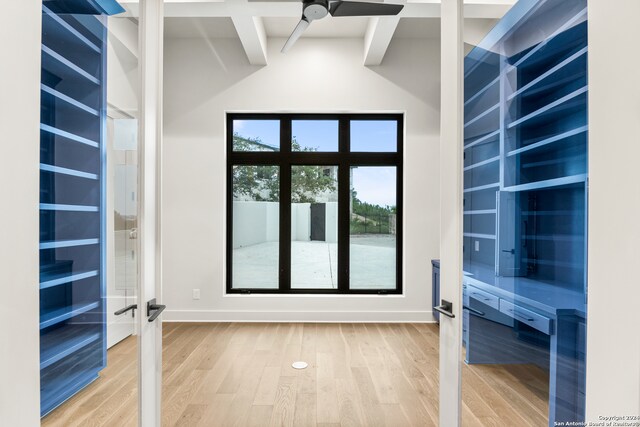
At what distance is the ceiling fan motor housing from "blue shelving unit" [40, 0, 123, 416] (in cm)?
133

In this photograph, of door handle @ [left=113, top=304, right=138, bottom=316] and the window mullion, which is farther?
the window mullion

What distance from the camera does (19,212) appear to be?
29.5 inches

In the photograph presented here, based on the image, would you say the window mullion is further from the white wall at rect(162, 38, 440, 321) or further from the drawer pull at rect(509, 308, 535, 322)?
the drawer pull at rect(509, 308, 535, 322)

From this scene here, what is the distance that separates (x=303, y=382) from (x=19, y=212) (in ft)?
7.49

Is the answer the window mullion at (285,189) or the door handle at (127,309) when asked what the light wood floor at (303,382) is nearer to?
the door handle at (127,309)

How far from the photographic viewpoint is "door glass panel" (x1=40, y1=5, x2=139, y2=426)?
35.7 inches

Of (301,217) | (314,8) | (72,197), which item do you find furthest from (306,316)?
(72,197)

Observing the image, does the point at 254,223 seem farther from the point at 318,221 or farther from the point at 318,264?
the point at 318,264

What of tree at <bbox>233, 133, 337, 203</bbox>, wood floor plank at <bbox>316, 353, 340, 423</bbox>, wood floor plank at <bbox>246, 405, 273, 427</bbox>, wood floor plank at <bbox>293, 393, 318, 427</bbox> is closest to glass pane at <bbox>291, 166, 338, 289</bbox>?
tree at <bbox>233, 133, 337, 203</bbox>

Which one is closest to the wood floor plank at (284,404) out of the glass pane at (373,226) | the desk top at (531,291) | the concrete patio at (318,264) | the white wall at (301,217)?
the desk top at (531,291)

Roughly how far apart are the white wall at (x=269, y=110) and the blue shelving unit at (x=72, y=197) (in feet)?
9.30

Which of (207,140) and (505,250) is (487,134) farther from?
(207,140)

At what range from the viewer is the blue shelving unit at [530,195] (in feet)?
3.12

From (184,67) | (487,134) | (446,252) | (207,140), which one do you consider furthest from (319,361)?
(184,67)
